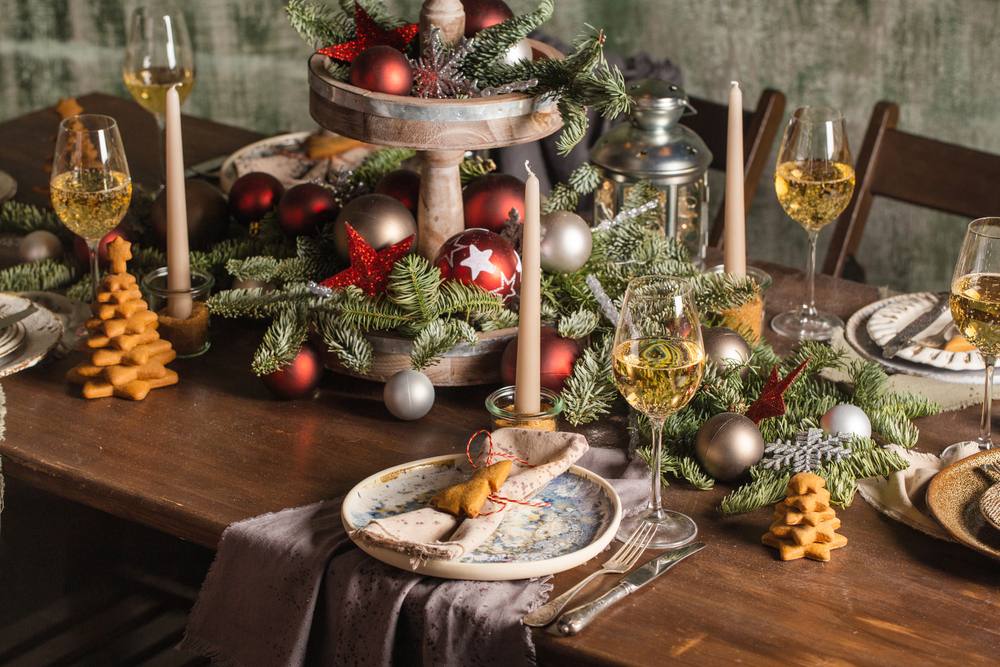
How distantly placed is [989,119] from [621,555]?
6.29 ft

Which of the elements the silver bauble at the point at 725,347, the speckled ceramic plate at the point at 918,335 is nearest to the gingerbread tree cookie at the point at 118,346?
the silver bauble at the point at 725,347

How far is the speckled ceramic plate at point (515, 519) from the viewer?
2.87 ft

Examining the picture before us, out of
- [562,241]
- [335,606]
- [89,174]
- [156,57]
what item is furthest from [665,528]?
[156,57]

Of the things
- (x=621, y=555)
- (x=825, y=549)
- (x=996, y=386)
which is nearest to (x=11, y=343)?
(x=621, y=555)

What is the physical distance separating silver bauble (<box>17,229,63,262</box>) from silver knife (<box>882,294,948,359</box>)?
0.97 metres

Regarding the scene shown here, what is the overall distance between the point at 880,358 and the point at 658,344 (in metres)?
0.45

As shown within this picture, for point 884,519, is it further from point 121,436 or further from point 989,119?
point 989,119

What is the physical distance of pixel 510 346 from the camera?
3.75ft

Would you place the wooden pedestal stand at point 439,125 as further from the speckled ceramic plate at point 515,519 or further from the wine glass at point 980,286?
the wine glass at point 980,286

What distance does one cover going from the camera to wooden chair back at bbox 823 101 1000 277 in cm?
167

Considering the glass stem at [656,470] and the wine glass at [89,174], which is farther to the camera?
the wine glass at [89,174]

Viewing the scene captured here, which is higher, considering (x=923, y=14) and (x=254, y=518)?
(x=923, y=14)

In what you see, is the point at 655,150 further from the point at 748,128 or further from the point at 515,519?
the point at 748,128

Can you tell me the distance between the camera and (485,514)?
925 millimetres
